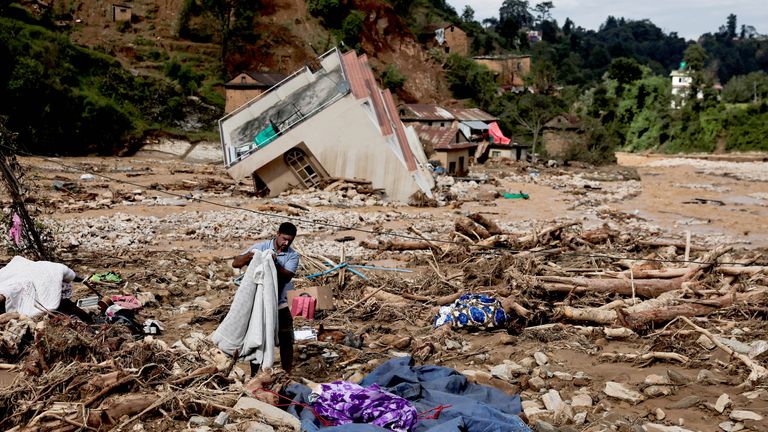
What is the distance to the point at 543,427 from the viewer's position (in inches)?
213

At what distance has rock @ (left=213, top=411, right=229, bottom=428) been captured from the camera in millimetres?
4703

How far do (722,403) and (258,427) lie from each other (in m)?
3.75

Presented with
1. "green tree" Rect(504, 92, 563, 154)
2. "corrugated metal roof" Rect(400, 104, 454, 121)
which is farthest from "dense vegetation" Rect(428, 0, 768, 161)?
"corrugated metal roof" Rect(400, 104, 454, 121)

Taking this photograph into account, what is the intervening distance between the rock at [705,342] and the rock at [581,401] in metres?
1.80

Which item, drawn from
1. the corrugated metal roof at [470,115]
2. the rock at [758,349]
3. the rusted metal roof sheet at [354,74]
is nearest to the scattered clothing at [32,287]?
the rock at [758,349]

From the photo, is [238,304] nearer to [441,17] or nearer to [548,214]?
[548,214]

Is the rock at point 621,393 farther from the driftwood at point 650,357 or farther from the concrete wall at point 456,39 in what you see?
the concrete wall at point 456,39

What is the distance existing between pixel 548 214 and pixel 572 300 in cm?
1220

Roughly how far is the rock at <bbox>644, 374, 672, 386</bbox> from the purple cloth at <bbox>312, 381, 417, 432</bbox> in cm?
258

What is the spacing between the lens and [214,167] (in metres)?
31.1

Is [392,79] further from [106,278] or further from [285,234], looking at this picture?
[285,234]

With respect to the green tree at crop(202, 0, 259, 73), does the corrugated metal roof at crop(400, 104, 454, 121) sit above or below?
below

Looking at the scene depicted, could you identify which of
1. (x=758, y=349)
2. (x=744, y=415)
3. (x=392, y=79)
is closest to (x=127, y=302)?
(x=744, y=415)

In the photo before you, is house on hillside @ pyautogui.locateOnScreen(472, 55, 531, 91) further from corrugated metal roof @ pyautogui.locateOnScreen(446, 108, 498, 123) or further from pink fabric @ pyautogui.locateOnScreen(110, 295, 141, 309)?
pink fabric @ pyautogui.locateOnScreen(110, 295, 141, 309)
